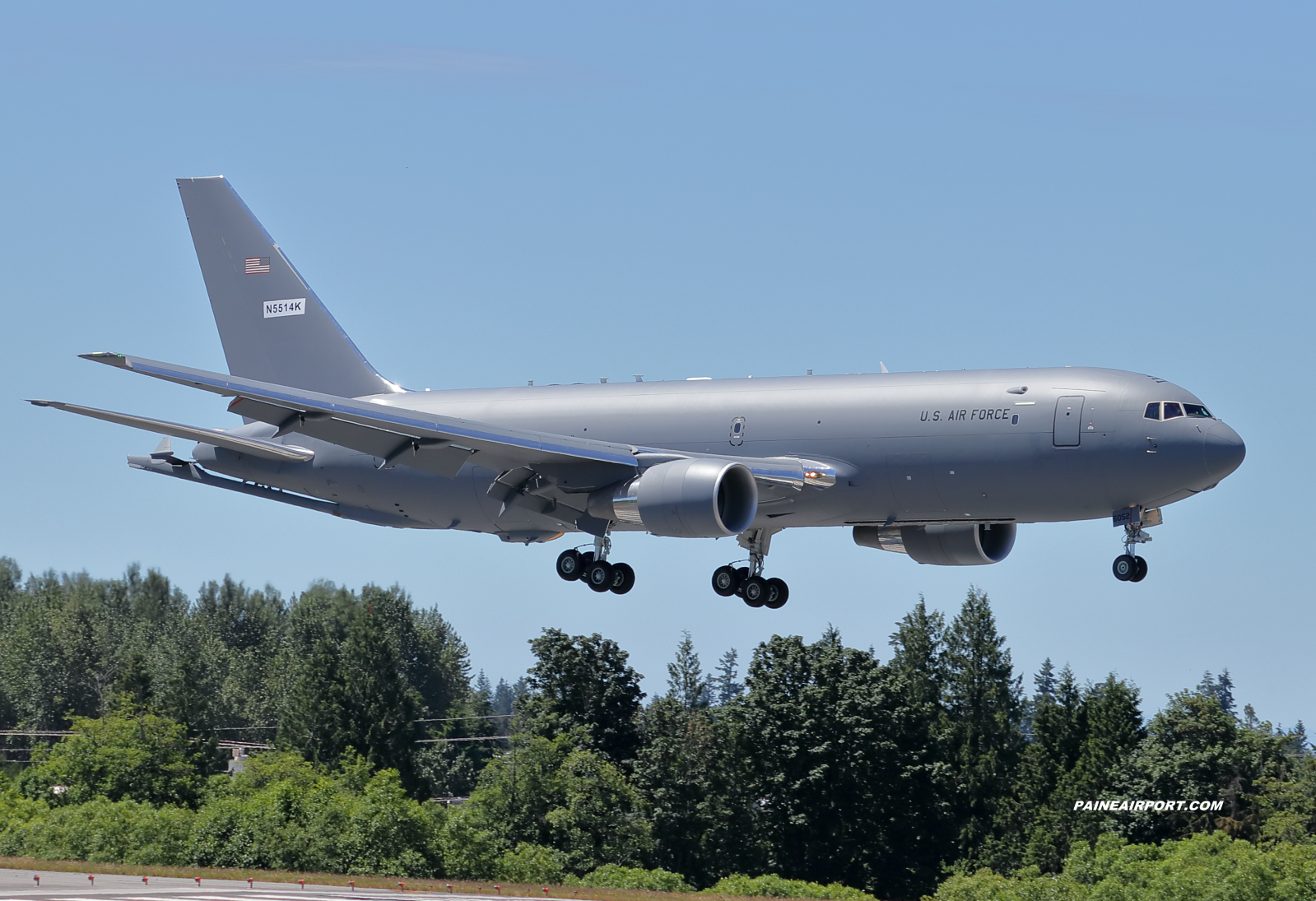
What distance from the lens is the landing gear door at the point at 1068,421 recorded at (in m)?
40.7

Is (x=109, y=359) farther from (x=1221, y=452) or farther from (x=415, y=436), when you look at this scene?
(x=1221, y=452)

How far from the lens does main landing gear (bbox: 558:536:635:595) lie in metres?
47.2

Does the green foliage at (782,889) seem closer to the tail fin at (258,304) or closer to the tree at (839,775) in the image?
the tree at (839,775)

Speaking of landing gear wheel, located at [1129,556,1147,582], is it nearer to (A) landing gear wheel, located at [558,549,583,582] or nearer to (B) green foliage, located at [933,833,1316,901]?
(A) landing gear wheel, located at [558,549,583,582]

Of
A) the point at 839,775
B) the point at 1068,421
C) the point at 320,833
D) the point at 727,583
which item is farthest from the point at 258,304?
the point at 839,775

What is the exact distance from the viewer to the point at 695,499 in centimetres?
4172

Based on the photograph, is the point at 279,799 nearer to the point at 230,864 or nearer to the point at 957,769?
the point at 230,864

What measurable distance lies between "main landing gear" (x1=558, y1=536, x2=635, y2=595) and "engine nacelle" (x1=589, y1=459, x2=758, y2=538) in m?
3.75

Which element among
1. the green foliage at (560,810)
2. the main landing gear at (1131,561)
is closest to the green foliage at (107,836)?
the green foliage at (560,810)

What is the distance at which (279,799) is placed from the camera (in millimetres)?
85500

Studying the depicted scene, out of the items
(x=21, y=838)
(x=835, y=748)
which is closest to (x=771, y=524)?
(x=21, y=838)

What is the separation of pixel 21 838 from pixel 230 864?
42.7 ft

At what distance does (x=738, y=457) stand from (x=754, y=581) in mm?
4313

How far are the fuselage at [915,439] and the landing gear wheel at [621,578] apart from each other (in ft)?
8.46
